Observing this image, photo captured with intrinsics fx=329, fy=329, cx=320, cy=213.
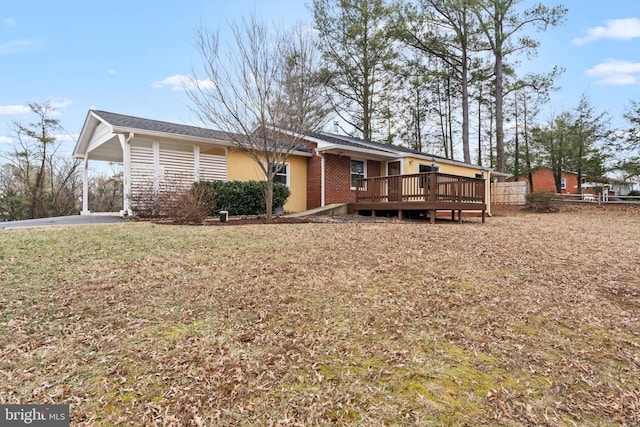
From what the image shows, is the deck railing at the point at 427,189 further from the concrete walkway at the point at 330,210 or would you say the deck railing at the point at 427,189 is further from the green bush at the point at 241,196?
the green bush at the point at 241,196

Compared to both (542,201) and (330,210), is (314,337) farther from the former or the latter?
(542,201)

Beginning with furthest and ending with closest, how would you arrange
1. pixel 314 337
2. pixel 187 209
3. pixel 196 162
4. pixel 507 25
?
1. pixel 507 25
2. pixel 196 162
3. pixel 187 209
4. pixel 314 337

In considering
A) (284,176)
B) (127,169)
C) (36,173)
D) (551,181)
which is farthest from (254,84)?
(551,181)

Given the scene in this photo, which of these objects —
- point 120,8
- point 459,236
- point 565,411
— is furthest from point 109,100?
point 565,411

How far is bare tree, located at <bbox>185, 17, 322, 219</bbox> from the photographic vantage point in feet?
29.2

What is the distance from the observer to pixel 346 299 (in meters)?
3.53

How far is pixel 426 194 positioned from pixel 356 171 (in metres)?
4.56

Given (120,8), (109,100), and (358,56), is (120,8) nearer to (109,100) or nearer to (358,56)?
(109,100)

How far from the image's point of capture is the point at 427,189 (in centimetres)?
1073

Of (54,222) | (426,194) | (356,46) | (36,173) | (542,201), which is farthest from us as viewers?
(356,46)

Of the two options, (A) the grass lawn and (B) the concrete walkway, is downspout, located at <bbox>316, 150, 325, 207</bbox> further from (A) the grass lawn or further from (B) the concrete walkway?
(A) the grass lawn

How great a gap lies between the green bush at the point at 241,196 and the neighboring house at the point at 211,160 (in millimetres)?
1160

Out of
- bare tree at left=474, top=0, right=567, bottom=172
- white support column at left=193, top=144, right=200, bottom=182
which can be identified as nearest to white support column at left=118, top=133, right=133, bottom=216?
white support column at left=193, top=144, right=200, bottom=182

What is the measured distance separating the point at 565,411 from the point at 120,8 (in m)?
13.7
